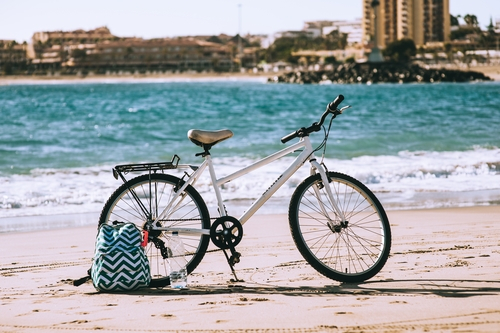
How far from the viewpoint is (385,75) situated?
347ft

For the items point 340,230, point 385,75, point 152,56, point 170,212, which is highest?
point 152,56

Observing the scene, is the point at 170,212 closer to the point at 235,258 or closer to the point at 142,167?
the point at 142,167

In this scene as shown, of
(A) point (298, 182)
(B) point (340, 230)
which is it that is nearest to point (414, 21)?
(A) point (298, 182)

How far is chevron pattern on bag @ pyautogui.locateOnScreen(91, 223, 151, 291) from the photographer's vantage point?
422cm

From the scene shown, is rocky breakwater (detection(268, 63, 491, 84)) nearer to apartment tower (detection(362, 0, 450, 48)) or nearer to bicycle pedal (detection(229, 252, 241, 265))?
apartment tower (detection(362, 0, 450, 48))

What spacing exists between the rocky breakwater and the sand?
100396 mm

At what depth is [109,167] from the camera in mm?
13305

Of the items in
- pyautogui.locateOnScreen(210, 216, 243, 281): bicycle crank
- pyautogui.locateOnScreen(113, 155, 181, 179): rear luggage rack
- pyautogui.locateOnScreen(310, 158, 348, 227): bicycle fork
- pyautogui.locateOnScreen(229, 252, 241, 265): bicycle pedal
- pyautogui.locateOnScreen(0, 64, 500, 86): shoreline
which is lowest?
pyautogui.locateOnScreen(0, 64, 500, 86): shoreline

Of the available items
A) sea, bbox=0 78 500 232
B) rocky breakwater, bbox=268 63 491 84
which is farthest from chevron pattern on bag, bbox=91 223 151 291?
rocky breakwater, bbox=268 63 491 84

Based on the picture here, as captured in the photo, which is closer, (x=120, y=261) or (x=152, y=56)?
(x=120, y=261)

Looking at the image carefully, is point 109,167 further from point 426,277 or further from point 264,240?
point 426,277

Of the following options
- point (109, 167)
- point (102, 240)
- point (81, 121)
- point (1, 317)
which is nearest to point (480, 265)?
point (102, 240)

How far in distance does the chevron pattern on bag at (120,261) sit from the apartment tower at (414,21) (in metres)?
173

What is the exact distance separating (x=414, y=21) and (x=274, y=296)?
178 metres
